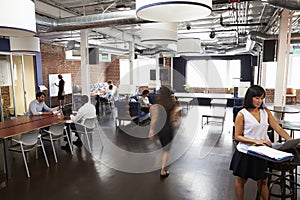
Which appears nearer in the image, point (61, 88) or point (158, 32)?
point (158, 32)

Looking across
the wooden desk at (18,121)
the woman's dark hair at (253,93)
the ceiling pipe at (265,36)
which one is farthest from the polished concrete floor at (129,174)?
the ceiling pipe at (265,36)

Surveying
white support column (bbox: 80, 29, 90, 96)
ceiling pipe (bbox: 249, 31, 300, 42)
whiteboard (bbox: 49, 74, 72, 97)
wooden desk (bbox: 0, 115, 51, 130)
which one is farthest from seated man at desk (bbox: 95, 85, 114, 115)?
ceiling pipe (bbox: 249, 31, 300, 42)

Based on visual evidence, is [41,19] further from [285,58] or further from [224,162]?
[285,58]

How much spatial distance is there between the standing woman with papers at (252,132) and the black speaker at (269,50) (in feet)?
12.9

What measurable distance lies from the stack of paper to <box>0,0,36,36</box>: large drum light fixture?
88.7 inches

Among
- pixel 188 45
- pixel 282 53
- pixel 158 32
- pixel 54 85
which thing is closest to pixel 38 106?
pixel 158 32

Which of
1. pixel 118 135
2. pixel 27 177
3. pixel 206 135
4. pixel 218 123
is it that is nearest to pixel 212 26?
pixel 218 123

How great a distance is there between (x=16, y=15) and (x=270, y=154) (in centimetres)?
240

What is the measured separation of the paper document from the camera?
1.90 meters

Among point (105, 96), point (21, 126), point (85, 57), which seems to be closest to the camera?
point (21, 126)

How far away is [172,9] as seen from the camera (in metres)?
1.77

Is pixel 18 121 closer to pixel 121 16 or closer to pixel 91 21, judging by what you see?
pixel 91 21

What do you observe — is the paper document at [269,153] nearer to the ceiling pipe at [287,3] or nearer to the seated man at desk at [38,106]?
the ceiling pipe at [287,3]

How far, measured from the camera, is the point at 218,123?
25.1 feet
